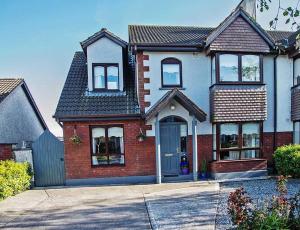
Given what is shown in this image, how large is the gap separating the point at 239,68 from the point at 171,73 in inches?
125

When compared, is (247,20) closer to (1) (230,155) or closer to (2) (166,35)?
(2) (166,35)

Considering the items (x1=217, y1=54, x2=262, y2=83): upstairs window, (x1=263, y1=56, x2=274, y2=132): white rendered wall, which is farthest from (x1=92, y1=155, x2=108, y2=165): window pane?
(x1=263, y1=56, x2=274, y2=132): white rendered wall

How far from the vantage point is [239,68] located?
1154 centimetres

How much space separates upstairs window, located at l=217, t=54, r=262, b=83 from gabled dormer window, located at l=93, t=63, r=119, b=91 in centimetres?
500

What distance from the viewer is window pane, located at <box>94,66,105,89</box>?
1203 cm

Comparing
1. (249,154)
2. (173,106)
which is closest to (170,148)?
(173,106)

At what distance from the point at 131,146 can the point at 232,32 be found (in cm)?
706

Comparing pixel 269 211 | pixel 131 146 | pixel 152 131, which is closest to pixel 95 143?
pixel 131 146

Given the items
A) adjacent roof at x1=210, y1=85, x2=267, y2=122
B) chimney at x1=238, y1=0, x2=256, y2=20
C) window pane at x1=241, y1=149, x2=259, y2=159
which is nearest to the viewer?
adjacent roof at x1=210, y1=85, x2=267, y2=122

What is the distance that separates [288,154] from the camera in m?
10.5

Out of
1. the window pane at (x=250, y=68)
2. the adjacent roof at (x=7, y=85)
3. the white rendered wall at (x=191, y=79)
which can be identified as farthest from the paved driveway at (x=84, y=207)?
the adjacent roof at (x=7, y=85)

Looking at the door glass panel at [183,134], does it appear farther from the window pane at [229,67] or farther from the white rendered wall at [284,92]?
the white rendered wall at [284,92]

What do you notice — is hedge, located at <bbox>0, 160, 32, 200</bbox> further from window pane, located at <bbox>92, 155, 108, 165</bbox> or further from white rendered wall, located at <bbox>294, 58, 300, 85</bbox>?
white rendered wall, located at <bbox>294, 58, 300, 85</bbox>

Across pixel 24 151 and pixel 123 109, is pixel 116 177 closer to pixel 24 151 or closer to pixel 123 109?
pixel 123 109
